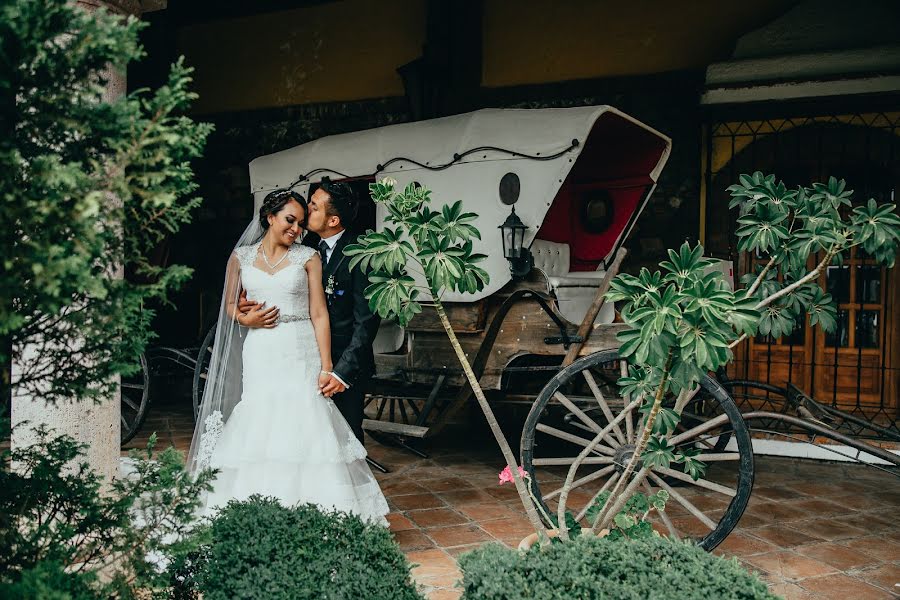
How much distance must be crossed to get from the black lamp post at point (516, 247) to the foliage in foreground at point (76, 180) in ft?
9.79

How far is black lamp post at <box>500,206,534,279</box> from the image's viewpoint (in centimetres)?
464

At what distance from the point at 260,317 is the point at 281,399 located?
16.9 inches

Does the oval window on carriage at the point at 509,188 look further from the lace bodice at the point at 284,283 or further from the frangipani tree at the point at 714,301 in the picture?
the frangipani tree at the point at 714,301

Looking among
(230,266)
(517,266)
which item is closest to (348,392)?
(230,266)

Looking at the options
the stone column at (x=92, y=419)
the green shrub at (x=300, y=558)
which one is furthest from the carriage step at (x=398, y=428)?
the green shrub at (x=300, y=558)

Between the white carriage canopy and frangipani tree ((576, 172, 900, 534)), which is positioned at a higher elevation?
the white carriage canopy

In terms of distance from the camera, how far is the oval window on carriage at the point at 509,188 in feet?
15.8

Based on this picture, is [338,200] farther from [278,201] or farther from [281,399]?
[281,399]

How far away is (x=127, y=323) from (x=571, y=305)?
364cm

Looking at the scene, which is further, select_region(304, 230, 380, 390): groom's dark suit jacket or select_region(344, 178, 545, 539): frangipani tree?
select_region(304, 230, 380, 390): groom's dark suit jacket

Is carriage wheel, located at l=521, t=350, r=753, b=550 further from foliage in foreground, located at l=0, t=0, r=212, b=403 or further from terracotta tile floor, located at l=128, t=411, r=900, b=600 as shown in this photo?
foliage in foreground, located at l=0, t=0, r=212, b=403

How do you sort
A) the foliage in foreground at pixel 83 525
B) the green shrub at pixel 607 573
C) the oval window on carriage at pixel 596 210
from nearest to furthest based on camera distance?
1. the foliage in foreground at pixel 83 525
2. the green shrub at pixel 607 573
3. the oval window on carriage at pixel 596 210

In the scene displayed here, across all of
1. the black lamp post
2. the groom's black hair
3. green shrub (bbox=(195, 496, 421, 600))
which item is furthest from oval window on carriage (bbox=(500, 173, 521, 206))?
green shrub (bbox=(195, 496, 421, 600))

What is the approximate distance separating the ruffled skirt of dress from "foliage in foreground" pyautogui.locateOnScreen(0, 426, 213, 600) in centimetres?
141
